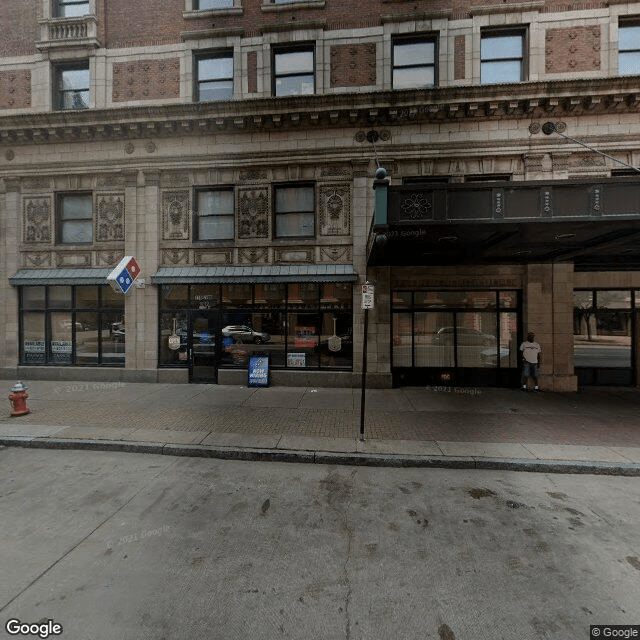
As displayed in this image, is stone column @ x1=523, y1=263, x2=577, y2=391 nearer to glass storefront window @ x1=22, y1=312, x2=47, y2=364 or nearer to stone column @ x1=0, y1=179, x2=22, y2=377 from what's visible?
glass storefront window @ x1=22, y1=312, x2=47, y2=364

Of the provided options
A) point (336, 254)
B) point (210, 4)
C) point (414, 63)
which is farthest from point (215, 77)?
point (336, 254)

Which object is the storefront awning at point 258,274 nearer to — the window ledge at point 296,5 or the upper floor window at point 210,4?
the window ledge at point 296,5

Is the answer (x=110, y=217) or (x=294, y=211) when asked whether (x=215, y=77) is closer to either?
(x=294, y=211)

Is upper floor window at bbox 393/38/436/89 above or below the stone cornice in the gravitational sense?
above

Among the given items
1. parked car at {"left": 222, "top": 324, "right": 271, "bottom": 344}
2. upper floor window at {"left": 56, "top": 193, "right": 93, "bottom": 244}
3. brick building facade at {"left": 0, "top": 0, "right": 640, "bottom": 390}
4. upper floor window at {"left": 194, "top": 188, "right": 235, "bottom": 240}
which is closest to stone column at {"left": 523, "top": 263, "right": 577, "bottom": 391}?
brick building facade at {"left": 0, "top": 0, "right": 640, "bottom": 390}

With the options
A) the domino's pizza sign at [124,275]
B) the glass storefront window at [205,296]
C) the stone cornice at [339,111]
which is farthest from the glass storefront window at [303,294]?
the stone cornice at [339,111]

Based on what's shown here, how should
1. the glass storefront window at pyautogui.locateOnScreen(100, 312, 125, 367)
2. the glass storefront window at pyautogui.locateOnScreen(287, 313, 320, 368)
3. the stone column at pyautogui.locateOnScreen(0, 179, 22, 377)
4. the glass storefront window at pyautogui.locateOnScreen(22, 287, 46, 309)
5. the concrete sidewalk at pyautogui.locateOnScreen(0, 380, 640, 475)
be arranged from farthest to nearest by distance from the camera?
1. the glass storefront window at pyautogui.locateOnScreen(22, 287, 46, 309)
2. the stone column at pyautogui.locateOnScreen(0, 179, 22, 377)
3. the glass storefront window at pyautogui.locateOnScreen(100, 312, 125, 367)
4. the glass storefront window at pyautogui.locateOnScreen(287, 313, 320, 368)
5. the concrete sidewalk at pyautogui.locateOnScreen(0, 380, 640, 475)

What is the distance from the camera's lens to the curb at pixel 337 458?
230 inches

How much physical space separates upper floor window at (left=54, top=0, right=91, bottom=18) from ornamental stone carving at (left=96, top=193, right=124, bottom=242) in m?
6.72

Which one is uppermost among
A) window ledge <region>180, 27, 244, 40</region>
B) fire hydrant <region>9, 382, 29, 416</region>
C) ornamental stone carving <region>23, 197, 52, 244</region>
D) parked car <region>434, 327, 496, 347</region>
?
window ledge <region>180, 27, 244, 40</region>

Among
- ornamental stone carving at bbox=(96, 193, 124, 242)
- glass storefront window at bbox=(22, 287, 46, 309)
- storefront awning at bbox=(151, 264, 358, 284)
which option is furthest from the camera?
glass storefront window at bbox=(22, 287, 46, 309)

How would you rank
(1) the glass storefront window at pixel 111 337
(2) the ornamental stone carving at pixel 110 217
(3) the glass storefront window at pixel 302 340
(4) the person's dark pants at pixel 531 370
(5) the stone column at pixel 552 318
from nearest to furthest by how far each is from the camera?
(4) the person's dark pants at pixel 531 370, (5) the stone column at pixel 552 318, (3) the glass storefront window at pixel 302 340, (2) the ornamental stone carving at pixel 110 217, (1) the glass storefront window at pixel 111 337

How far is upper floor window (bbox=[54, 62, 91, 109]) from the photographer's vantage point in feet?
41.6

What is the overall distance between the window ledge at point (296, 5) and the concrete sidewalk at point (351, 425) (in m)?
12.7
